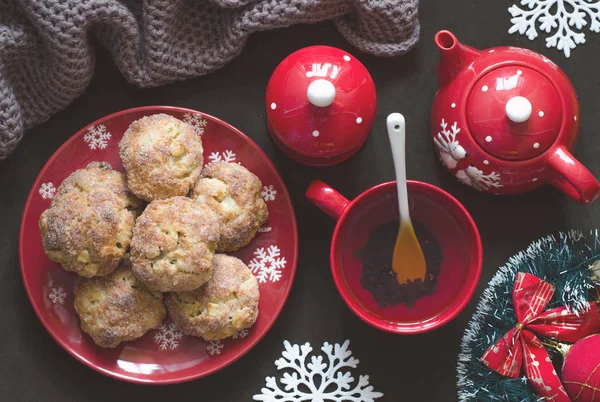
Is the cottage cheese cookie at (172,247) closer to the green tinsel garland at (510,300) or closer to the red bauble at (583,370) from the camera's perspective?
the green tinsel garland at (510,300)

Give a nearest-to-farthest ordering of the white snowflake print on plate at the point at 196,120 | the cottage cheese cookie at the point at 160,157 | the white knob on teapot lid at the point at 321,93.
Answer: the white knob on teapot lid at the point at 321,93, the cottage cheese cookie at the point at 160,157, the white snowflake print on plate at the point at 196,120

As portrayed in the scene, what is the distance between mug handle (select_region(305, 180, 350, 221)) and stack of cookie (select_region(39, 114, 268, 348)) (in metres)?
0.11

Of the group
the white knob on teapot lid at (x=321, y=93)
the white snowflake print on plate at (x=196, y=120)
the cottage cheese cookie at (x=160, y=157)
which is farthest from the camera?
the white snowflake print on plate at (x=196, y=120)

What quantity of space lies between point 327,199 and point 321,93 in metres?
0.21

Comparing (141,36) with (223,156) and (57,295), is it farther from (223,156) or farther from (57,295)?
(57,295)

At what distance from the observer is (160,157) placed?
114cm

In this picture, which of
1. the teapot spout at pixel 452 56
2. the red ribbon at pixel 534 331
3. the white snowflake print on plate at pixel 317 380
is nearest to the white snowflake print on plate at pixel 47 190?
the white snowflake print on plate at pixel 317 380

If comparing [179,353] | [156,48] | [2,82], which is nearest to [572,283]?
[179,353]

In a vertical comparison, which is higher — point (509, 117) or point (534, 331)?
point (509, 117)

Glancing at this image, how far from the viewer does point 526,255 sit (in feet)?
4.03

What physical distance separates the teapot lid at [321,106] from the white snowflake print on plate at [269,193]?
14 centimetres

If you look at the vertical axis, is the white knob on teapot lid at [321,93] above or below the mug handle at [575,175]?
above

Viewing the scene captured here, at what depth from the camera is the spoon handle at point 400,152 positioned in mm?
1067

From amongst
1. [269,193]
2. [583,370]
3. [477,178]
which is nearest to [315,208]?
[269,193]
